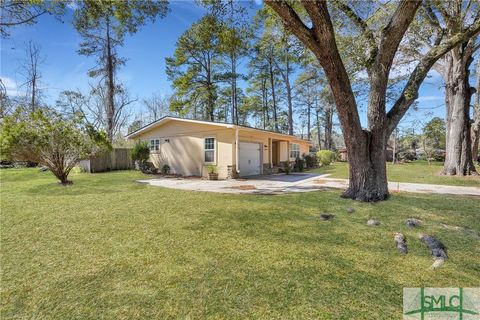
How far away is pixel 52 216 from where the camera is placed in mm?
5047

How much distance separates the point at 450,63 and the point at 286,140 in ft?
30.7

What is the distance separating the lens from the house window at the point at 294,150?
18.5m

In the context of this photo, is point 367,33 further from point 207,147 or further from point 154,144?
point 154,144

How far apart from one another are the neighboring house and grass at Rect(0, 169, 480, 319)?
6.37 m

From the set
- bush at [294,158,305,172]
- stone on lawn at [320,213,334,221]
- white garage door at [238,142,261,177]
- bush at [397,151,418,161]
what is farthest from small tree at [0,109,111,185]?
bush at [397,151,418,161]

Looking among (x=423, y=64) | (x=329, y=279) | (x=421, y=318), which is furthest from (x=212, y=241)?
(x=423, y=64)

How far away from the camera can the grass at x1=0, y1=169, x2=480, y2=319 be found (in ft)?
7.13

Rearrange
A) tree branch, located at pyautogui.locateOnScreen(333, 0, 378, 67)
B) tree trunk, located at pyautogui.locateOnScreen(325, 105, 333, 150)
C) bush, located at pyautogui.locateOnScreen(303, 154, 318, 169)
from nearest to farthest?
tree branch, located at pyautogui.locateOnScreen(333, 0, 378, 67) → bush, located at pyautogui.locateOnScreen(303, 154, 318, 169) → tree trunk, located at pyautogui.locateOnScreen(325, 105, 333, 150)

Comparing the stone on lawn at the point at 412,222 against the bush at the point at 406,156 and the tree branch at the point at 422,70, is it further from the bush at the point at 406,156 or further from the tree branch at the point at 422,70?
the bush at the point at 406,156

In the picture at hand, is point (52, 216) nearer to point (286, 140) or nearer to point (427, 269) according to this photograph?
point (427, 269)

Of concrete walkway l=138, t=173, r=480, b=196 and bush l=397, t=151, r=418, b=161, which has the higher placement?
bush l=397, t=151, r=418, b=161

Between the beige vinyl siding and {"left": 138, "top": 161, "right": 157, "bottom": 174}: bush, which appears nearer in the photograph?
the beige vinyl siding

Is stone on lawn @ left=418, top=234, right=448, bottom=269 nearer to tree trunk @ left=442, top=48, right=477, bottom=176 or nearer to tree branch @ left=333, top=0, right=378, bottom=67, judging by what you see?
tree branch @ left=333, top=0, right=378, bottom=67

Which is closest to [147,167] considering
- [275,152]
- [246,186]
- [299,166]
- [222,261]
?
[246,186]
